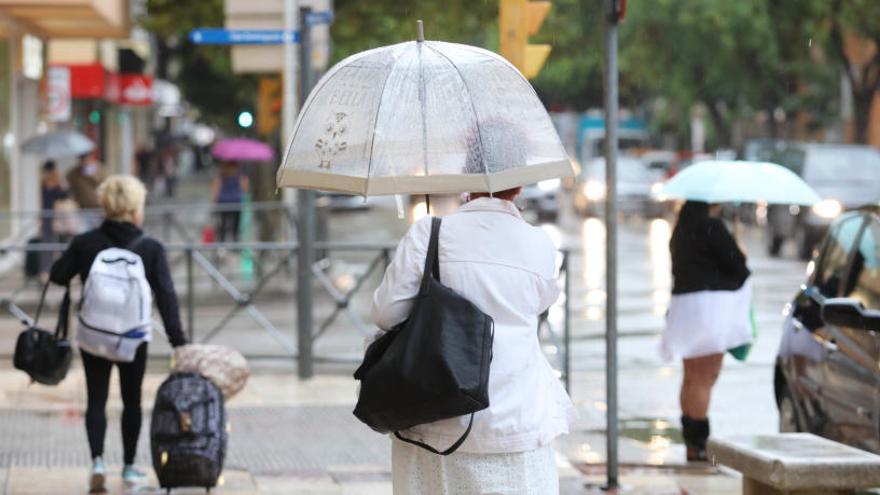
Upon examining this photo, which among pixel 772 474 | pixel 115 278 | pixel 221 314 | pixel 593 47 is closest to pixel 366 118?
pixel 772 474

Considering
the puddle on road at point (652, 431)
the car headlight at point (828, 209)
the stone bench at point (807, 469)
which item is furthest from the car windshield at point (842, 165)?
the stone bench at point (807, 469)

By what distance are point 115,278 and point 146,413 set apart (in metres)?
3.18

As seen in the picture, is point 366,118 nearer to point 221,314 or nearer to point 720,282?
Answer: point 720,282

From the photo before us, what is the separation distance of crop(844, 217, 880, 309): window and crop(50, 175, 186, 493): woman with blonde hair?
3432mm

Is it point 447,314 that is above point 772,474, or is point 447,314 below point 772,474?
above

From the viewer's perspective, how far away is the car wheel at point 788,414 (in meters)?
8.92

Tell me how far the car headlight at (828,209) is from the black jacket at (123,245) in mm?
19270

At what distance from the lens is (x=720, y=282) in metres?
9.75

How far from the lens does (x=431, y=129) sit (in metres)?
5.29

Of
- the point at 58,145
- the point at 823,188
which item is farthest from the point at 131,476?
the point at 823,188

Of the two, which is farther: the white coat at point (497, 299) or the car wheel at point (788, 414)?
the car wheel at point (788, 414)

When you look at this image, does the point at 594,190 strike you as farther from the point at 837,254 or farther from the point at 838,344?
the point at 838,344

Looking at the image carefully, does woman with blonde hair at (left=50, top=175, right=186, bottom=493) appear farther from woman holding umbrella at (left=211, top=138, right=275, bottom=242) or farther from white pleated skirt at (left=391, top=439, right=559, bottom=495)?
woman holding umbrella at (left=211, top=138, right=275, bottom=242)

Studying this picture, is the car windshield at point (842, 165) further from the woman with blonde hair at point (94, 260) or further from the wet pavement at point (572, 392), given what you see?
the woman with blonde hair at point (94, 260)
